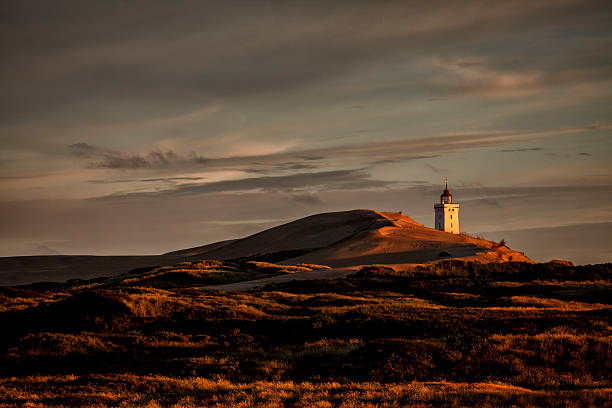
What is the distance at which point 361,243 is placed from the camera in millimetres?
87312

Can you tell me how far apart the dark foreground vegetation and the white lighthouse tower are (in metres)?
96.0

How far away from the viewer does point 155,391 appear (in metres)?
15.4

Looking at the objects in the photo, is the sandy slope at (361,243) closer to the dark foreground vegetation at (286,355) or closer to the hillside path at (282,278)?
the hillside path at (282,278)

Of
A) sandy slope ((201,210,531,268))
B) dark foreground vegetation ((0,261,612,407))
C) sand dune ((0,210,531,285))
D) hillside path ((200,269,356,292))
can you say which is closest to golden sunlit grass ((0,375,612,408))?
dark foreground vegetation ((0,261,612,407))

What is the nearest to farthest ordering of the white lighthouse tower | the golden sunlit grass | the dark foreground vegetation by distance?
1. the golden sunlit grass
2. the dark foreground vegetation
3. the white lighthouse tower

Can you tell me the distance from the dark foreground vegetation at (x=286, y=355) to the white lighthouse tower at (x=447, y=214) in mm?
96005

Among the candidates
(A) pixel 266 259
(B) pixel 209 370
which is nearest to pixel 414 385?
(B) pixel 209 370

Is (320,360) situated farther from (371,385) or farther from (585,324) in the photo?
(585,324)

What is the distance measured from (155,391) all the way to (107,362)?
6015 millimetres

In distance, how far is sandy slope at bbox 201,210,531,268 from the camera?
7641cm

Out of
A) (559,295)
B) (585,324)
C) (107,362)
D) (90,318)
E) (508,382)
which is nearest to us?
(508,382)

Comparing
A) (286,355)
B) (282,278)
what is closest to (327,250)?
(282,278)

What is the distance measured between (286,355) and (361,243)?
6789 cm

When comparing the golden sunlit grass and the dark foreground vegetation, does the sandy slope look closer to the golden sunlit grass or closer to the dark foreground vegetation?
the dark foreground vegetation
